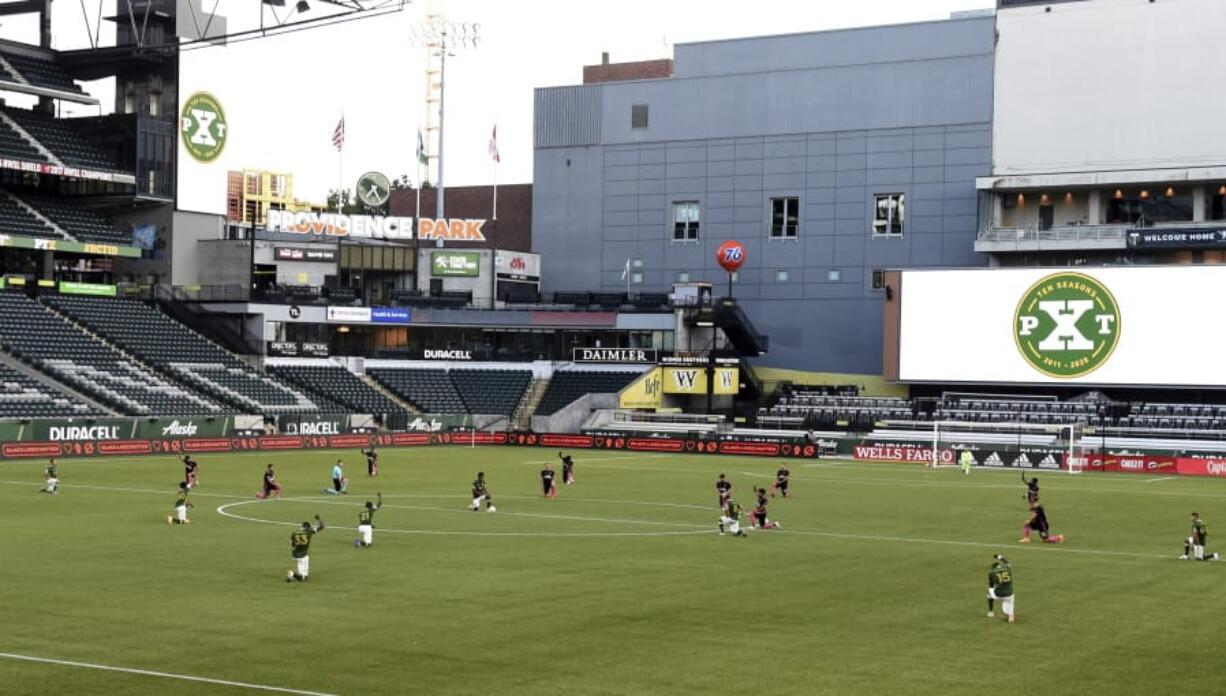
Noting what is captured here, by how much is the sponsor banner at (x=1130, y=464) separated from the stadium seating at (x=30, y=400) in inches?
2191

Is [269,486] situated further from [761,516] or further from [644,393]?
[644,393]

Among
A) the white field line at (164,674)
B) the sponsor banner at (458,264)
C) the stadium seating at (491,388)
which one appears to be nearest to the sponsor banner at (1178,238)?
the stadium seating at (491,388)

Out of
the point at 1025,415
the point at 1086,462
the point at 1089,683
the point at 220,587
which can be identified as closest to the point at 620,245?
the point at 1025,415

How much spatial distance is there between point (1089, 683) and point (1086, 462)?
62687 millimetres

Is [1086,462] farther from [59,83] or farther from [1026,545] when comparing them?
[59,83]

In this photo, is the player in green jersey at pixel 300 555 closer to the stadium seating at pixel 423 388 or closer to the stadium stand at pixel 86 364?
the stadium stand at pixel 86 364

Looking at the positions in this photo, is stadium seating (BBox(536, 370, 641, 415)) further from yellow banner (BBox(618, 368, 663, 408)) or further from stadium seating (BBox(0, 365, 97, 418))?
stadium seating (BBox(0, 365, 97, 418))

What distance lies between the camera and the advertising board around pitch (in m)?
93.5

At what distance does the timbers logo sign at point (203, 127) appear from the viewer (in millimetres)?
106188

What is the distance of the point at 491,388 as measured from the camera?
111m

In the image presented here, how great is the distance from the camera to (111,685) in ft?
78.3

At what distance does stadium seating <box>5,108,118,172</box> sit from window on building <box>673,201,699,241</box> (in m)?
42.8

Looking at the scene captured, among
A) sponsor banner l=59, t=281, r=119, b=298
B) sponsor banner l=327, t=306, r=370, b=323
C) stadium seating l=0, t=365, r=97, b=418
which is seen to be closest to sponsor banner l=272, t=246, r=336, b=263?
sponsor banner l=327, t=306, r=370, b=323

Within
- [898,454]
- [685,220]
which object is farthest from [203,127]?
[898,454]
